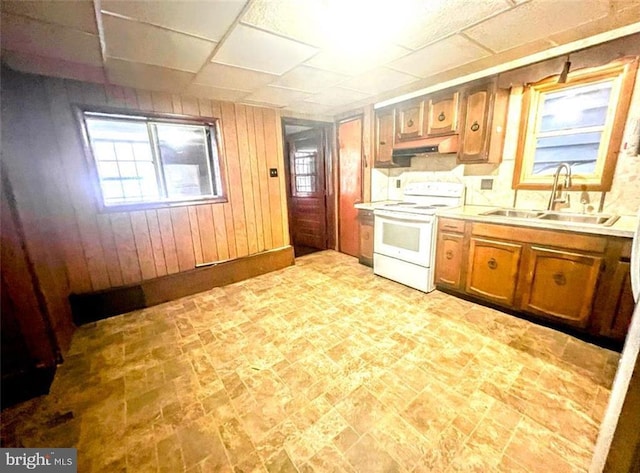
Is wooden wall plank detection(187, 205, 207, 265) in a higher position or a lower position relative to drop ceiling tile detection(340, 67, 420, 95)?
lower

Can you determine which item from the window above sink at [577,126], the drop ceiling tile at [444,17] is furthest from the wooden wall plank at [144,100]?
the window above sink at [577,126]

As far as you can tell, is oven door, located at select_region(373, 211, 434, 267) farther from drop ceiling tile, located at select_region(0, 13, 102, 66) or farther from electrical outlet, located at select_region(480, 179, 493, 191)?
drop ceiling tile, located at select_region(0, 13, 102, 66)

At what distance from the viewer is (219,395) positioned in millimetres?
1694

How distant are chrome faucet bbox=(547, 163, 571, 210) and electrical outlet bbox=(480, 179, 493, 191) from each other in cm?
55

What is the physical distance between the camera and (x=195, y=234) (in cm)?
319

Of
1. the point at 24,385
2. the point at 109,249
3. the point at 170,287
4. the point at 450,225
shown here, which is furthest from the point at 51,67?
the point at 450,225

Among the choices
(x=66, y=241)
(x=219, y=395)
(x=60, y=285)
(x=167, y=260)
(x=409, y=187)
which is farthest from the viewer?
(x=409, y=187)

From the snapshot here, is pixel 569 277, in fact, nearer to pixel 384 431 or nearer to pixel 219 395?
pixel 384 431

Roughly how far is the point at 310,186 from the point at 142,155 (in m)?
2.64

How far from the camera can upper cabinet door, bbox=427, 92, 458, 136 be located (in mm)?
2785

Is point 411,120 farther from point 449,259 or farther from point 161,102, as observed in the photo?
point 161,102

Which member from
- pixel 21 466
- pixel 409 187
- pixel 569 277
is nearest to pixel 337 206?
pixel 409 187

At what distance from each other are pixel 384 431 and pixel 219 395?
41.4 inches

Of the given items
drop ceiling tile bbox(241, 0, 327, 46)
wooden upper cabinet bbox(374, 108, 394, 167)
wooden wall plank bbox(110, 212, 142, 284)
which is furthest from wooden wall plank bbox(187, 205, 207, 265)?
wooden upper cabinet bbox(374, 108, 394, 167)
